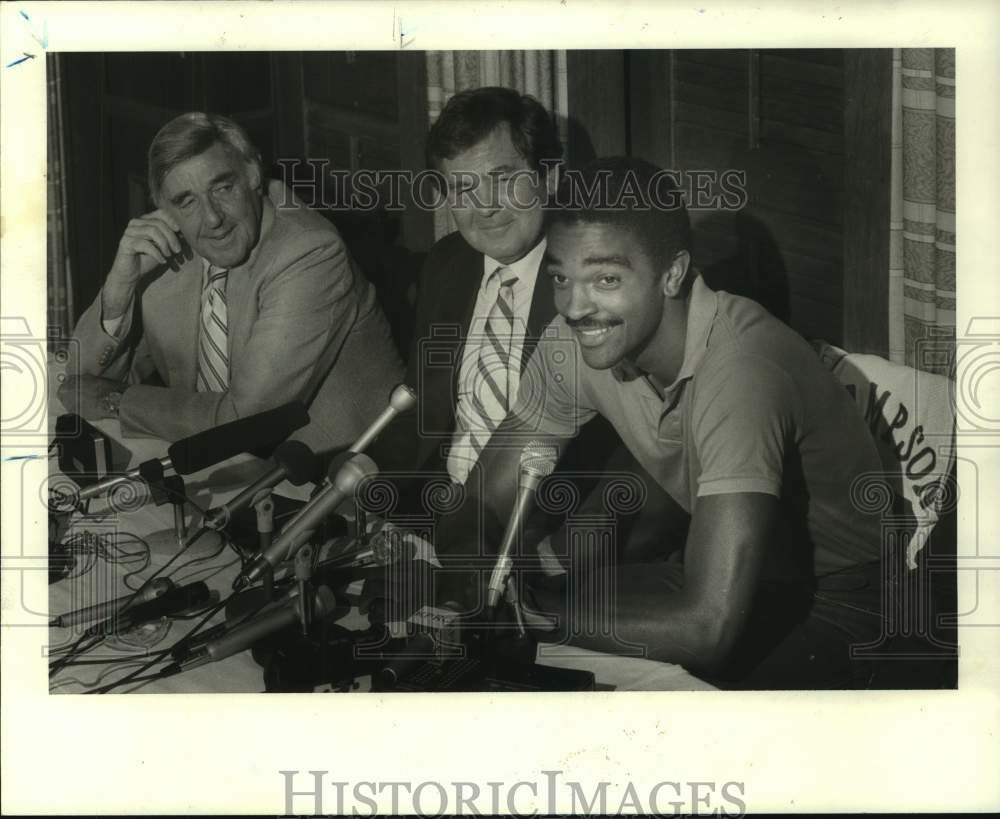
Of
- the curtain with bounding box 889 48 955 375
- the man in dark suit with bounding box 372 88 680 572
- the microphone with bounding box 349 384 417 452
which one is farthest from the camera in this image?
the microphone with bounding box 349 384 417 452

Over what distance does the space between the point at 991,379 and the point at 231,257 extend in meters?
1.66

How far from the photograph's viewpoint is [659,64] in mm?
3883

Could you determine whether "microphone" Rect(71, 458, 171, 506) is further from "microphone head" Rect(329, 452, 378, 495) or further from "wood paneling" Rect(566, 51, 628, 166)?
"wood paneling" Rect(566, 51, 628, 166)

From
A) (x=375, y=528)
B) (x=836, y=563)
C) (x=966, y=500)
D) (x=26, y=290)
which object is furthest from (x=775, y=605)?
(x=26, y=290)

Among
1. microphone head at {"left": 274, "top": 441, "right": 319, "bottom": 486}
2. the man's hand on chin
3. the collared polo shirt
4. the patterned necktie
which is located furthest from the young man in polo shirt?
the man's hand on chin

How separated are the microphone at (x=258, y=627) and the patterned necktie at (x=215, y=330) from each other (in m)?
0.51

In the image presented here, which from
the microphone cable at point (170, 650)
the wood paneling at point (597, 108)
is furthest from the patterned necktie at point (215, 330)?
the wood paneling at point (597, 108)

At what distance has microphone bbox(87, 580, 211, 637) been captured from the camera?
13.1ft

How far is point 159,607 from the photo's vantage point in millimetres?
4004

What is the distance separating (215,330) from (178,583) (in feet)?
1.85

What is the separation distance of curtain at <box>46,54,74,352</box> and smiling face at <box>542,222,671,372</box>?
1052 millimetres

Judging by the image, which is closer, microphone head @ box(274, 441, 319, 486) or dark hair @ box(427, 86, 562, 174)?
dark hair @ box(427, 86, 562, 174)

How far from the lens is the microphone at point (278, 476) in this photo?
404 centimetres

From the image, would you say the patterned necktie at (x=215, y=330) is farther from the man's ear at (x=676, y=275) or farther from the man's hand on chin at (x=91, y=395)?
the man's ear at (x=676, y=275)
